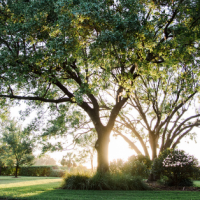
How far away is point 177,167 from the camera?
32.3 feet

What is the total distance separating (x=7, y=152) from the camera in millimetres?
24672

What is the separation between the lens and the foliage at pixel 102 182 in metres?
8.63

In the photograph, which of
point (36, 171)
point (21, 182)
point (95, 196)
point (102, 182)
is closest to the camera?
point (95, 196)

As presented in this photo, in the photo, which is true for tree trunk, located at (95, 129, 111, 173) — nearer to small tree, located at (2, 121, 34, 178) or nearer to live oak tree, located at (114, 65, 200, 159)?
live oak tree, located at (114, 65, 200, 159)

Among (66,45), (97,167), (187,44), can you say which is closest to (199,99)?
(187,44)

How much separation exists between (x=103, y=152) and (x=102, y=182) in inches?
74.3

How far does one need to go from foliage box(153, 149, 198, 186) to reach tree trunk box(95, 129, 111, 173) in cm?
302

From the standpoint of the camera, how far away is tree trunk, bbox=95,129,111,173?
999 centimetres

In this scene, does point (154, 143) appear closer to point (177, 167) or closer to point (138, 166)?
point (138, 166)

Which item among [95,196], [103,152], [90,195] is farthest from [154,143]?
[95,196]

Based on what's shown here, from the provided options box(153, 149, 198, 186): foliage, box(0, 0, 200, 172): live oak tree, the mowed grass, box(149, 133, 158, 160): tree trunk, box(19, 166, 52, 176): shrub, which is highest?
box(0, 0, 200, 172): live oak tree

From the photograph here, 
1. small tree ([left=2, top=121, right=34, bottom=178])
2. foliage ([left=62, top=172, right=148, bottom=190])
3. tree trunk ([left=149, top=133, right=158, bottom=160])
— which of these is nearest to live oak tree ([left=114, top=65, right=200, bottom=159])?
tree trunk ([left=149, top=133, right=158, bottom=160])

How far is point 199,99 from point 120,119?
6.63 meters

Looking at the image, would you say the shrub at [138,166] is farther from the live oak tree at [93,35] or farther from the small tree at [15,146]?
the small tree at [15,146]
